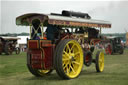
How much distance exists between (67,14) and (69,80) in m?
2.49


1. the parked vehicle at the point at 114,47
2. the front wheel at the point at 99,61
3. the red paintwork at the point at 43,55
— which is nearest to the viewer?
the red paintwork at the point at 43,55

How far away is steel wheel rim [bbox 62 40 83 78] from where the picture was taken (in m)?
7.66

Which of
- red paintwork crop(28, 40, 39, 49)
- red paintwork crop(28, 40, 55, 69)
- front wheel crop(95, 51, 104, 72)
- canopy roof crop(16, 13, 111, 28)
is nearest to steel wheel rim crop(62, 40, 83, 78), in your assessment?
red paintwork crop(28, 40, 55, 69)

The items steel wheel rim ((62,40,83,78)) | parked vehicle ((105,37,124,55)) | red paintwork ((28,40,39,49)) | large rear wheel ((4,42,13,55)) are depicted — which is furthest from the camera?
large rear wheel ((4,42,13,55))

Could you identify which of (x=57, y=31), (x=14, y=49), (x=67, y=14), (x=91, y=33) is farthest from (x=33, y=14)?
(x=14, y=49)

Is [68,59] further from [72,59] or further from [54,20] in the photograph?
[54,20]

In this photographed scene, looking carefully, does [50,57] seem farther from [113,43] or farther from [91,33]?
[113,43]

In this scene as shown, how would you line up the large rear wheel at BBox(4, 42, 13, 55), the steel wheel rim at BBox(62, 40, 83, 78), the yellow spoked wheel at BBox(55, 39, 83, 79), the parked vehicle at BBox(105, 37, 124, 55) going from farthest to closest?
1. the large rear wheel at BBox(4, 42, 13, 55)
2. the parked vehicle at BBox(105, 37, 124, 55)
3. the steel wheel rim at BBox(62, 40, 83, 78)
4. the yellow spoked wheel at BBox(55, 39, 83, 79)

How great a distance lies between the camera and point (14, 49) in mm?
25484

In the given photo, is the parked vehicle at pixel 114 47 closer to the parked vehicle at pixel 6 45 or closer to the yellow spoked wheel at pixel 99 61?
the parked vehicle at pixel 6 45

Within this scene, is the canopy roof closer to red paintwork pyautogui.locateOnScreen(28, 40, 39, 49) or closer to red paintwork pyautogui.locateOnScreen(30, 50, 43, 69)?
red paintwork pyautogui.locateOnScreen(28, 40, 39, 49)

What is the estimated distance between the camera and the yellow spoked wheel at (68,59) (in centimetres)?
715

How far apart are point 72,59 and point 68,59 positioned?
23cm

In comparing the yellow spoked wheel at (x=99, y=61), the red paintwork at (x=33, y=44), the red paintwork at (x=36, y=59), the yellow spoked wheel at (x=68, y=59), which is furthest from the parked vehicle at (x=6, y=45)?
the red paintwork at (x=33, y=44)
